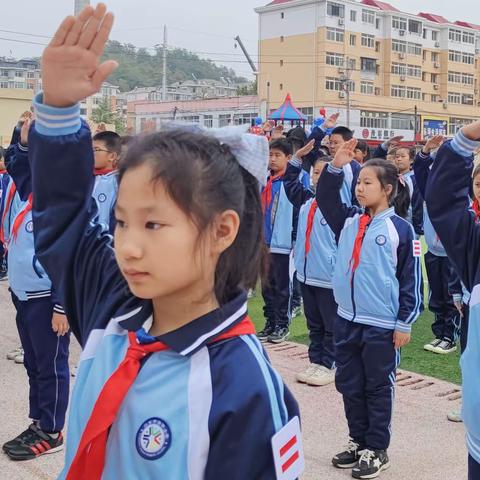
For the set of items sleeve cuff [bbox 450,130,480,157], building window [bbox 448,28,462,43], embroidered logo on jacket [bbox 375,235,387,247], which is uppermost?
building window [bbox 448,28,462,43]

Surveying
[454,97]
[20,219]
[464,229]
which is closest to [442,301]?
[20,219]

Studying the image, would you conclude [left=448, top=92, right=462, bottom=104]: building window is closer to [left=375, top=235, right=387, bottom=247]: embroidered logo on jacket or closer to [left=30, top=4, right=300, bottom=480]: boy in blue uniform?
[left=375, top=235, right=387, bottom=247]: embroidered logo on jacket

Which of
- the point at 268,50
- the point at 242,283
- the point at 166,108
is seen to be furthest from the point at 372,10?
the point at 242,283

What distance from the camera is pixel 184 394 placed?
138 cm

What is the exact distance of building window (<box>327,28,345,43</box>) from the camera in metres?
56.1

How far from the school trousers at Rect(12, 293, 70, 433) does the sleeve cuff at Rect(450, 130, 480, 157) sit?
263 cm

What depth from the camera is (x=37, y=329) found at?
13.5 ft

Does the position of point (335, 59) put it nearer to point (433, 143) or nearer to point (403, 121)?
point (403, 121)

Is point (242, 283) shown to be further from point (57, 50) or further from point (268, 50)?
point (268, 50)

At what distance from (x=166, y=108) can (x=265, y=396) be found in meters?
52.4

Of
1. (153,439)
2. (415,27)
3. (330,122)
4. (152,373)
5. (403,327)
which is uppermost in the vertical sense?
(415,27)

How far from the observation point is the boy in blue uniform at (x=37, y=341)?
13.1 feet

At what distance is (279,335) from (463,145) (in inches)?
185

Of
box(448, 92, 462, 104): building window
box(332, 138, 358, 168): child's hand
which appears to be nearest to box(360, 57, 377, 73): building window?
box(448, 92, 462, 104): building window
